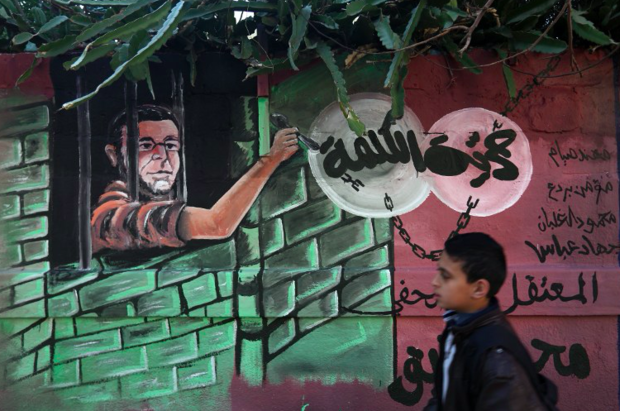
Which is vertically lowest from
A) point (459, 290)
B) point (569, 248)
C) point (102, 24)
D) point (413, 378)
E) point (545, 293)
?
point (413, 378)

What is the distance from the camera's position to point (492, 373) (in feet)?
6.19

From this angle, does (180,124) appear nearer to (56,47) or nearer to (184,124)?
(184,124)

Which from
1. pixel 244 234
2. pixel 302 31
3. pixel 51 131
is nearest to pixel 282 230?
pixel 244 234

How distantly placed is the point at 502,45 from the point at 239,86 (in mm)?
1951

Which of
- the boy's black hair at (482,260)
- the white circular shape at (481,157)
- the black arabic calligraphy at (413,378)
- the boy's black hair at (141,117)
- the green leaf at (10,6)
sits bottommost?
the black arabic calligraphy at (413,378)

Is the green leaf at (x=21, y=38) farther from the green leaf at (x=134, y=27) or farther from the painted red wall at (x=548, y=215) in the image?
the painted red wall at (x=548, y=215)

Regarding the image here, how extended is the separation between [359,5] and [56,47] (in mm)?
2051

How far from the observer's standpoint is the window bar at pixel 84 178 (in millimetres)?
4500

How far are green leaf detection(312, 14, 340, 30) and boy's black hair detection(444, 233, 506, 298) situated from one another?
2288 mm

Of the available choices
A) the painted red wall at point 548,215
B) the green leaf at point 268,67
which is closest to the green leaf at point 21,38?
the green leaf at point 268,67

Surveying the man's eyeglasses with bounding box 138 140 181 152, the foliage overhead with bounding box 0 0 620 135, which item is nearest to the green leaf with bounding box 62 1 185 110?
the foliage overhead with bounding box 0 0 620 135

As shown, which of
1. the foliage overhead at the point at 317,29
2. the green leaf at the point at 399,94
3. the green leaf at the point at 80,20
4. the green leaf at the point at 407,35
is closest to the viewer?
the green leaf at the point at 407,35

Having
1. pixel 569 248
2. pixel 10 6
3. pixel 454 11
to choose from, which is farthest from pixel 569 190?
pixel 10 6

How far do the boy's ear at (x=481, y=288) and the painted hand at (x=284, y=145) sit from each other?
2.61 metres
